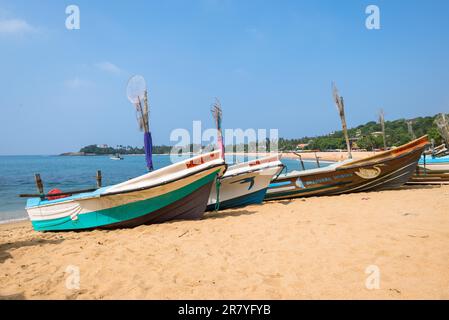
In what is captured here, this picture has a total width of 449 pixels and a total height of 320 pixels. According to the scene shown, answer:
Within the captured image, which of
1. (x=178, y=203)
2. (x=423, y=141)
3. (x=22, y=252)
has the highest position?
(x=423, y=141)

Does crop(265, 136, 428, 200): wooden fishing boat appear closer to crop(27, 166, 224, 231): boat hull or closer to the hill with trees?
crop(27, 166, 224, 231): boat hull

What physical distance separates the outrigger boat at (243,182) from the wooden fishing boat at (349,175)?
3.94ft

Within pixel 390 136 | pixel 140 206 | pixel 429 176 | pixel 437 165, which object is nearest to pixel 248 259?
pixel 140 206

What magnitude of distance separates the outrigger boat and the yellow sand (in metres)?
2.30

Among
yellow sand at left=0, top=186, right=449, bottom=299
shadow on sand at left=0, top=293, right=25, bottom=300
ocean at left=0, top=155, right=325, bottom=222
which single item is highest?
yellow sand at left=0, top=186, right=449, bottom=299

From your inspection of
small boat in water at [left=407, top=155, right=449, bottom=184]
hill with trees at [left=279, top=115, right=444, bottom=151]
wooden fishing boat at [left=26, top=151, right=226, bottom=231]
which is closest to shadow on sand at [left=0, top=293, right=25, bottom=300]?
wooden fishing boat at [left=26, top=151, right=226, bottom=231]

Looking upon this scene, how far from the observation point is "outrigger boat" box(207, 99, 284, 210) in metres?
9.05

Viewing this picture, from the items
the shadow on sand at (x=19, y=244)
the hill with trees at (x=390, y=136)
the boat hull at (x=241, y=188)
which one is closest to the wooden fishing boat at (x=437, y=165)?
the boat hull at (x=241, y=188)

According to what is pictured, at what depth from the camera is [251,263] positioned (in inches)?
159

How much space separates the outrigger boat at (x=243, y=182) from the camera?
29.7 feet

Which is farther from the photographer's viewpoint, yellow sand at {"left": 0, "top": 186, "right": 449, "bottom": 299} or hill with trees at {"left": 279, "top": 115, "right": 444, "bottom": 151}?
hill with trees at {"left": 279, "top": 115, "right": 444, "bottom": 151}

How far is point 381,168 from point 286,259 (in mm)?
8296
